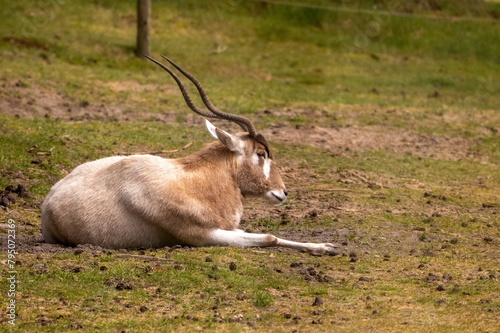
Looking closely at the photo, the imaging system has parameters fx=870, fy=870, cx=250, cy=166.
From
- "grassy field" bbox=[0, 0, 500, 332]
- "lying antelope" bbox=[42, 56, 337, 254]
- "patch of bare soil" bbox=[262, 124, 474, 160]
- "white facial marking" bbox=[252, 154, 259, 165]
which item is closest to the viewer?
"grassy field" bbox=[0, 0, 500, 332]

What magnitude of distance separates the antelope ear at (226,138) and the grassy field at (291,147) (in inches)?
37.2

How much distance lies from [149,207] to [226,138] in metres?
1.02

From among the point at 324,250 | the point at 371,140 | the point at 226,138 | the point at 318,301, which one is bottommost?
the point at 371,140

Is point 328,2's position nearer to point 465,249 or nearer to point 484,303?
point 465,249

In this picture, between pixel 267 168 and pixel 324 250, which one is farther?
pixel 267 168

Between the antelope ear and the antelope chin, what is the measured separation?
0.49 m

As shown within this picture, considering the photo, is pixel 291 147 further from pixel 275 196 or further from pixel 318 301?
pixel 318 301

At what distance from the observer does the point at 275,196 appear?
7957 millimetres

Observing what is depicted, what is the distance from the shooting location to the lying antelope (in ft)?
23.7

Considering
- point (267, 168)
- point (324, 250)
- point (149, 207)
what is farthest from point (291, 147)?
point (149, 207)

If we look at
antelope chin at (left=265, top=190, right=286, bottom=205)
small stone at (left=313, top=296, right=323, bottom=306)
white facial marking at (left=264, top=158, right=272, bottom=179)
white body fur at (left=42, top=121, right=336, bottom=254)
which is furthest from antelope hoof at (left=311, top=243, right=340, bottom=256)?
small stone at (left=313, top=296, right=323, bottom=306)

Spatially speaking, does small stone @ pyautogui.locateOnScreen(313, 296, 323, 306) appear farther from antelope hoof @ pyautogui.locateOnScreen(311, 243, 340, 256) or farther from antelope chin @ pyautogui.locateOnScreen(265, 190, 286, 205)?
antelope chin @ pyautogui.locateOnScreen(265, 190, 286, 205)

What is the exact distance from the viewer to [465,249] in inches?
318

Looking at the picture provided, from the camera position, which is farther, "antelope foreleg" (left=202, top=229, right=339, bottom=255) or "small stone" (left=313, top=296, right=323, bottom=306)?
"antelope foreleg" (left=202, top=229, right=339, bottom=255)
